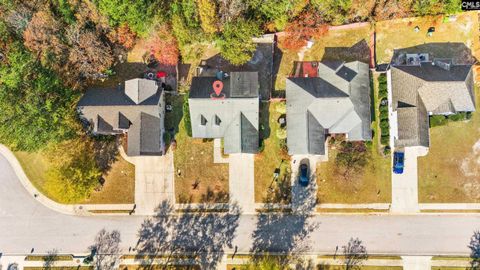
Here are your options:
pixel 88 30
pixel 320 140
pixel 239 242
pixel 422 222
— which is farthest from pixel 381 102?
pixel 88 30

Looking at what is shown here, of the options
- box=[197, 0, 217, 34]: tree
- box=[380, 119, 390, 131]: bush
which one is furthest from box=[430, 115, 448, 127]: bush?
box=[197, 0, 217, 34]: tree

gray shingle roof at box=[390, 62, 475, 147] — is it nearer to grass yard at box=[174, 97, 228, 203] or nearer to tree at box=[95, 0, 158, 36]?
grass yard at box=[174, 97, 228, 203]

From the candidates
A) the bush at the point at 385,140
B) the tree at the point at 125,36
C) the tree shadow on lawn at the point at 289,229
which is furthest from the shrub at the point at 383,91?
the tree at the point at 125,36

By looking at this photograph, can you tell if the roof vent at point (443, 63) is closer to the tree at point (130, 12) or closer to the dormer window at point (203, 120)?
the dormer window at point (203, 120)

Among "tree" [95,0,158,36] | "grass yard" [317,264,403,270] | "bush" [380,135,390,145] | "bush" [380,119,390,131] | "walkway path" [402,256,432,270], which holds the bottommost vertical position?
"grass yard" [317,264,403,270]

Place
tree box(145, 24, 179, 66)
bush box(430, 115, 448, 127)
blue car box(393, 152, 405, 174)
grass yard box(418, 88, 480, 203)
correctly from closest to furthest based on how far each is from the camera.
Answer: tree box(145, 24, 179, 66) < blue car box(393, 152, 405, 174) < grass yard box(418, 88, 480, 203) < bush box(430, 115, 448, 127)
